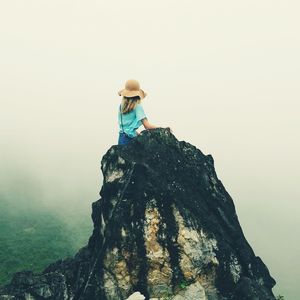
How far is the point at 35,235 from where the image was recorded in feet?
153

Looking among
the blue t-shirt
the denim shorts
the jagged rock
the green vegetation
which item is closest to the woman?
the blue t-shirt

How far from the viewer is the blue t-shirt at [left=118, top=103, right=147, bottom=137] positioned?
16.7m

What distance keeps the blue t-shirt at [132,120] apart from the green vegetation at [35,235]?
21913 mm

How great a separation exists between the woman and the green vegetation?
72.7 feet

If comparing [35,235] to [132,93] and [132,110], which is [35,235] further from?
[132,93]

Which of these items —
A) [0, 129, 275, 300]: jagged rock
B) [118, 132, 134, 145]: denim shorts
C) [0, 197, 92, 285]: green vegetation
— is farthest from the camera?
[0, 197, 92, 285]: green vegetation

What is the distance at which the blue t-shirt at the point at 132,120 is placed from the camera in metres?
16.7

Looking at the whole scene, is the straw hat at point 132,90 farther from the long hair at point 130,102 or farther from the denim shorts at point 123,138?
the denim shorts at point 123,138

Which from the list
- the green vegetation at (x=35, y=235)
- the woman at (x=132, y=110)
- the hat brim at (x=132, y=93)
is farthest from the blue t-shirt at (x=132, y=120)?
the green vegetation at (x=35, y=235)

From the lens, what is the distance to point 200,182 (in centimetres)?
1738

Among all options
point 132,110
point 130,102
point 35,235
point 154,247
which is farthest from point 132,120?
point 35,235

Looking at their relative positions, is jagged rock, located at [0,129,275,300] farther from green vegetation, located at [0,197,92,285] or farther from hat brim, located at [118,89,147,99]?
green vegetation, located at [0,197,92,285]

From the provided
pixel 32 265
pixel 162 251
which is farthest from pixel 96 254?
pixel 32 265

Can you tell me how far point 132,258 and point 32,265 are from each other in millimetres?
26091
